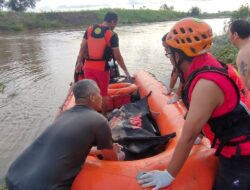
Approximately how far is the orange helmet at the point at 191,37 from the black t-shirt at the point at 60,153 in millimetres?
682

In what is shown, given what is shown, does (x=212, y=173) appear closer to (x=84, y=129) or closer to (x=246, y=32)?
(x=84, y=129)

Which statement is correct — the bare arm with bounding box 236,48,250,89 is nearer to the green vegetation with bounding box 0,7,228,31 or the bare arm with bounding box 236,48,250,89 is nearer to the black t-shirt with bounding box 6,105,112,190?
the black t-shirt with bounding box 6,105,112,190

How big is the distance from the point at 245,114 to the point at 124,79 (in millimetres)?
3966

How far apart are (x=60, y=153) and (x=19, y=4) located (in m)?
32.6

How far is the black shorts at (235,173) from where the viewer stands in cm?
210

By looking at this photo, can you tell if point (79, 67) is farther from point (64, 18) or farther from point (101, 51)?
point (64, 18)

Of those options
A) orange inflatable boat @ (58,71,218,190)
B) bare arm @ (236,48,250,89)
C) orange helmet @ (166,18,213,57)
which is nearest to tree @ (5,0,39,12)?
bare arm @ (236,48,250,89)

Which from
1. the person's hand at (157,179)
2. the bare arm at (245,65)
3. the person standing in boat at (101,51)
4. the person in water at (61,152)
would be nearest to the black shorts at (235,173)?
the person's hand at (157,179)

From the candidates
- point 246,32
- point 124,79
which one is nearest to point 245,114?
point 246,32

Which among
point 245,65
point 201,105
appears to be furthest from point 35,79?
point 201,105

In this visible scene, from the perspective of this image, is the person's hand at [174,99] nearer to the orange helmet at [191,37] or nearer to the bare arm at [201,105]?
the orange helmet at [191,37]

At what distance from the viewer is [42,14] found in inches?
1170

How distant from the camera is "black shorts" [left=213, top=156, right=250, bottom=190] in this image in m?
2.10

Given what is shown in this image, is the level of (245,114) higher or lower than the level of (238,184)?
higher
